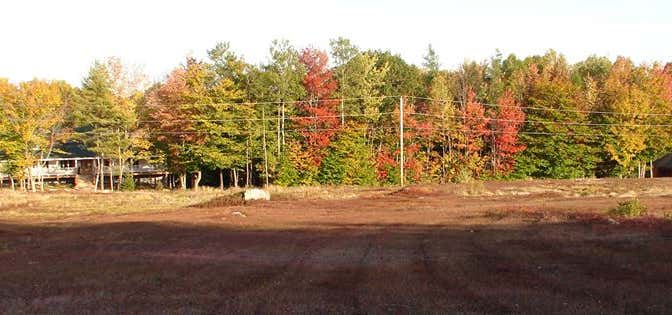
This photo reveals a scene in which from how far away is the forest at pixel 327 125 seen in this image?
63531 mm

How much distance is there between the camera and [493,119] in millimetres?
69062

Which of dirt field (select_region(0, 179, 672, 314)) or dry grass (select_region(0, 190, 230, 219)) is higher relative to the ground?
dirt field (select_region(0, 179, 672, 314))

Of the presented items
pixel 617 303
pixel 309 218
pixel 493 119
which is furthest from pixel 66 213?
→ pixel 493 119

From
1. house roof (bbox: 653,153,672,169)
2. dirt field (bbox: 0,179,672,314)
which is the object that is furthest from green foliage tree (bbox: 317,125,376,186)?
house roof (bbox: 653,153,672,169)

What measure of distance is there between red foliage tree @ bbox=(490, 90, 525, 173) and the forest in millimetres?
142

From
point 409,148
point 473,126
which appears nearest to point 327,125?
point 409,148

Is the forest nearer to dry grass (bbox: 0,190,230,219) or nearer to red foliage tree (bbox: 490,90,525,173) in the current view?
red foliage tree (bbox: 490,90,525,173)

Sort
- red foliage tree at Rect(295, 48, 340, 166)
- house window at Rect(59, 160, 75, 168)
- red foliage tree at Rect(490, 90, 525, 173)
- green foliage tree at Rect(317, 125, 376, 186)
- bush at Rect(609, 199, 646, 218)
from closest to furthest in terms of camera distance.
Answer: bush at Rect(609, 199, 646, 218) < green foliage tree at Rect(317, 125, 376, 186) < red foliage tree at Rect(295, 48, 340, 166) < red foliage tree at Rect(490, 90, 525, 173) < house window at Rect(59, 160, 75, 168)

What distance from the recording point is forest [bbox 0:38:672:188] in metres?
63.5

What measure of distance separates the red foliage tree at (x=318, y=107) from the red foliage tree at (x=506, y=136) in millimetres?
17741

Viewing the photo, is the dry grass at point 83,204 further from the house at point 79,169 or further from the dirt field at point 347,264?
the house at point 79,169

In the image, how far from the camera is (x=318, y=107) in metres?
66.4

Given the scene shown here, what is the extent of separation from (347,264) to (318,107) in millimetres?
53524

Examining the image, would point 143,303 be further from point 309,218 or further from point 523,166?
point 523,166
